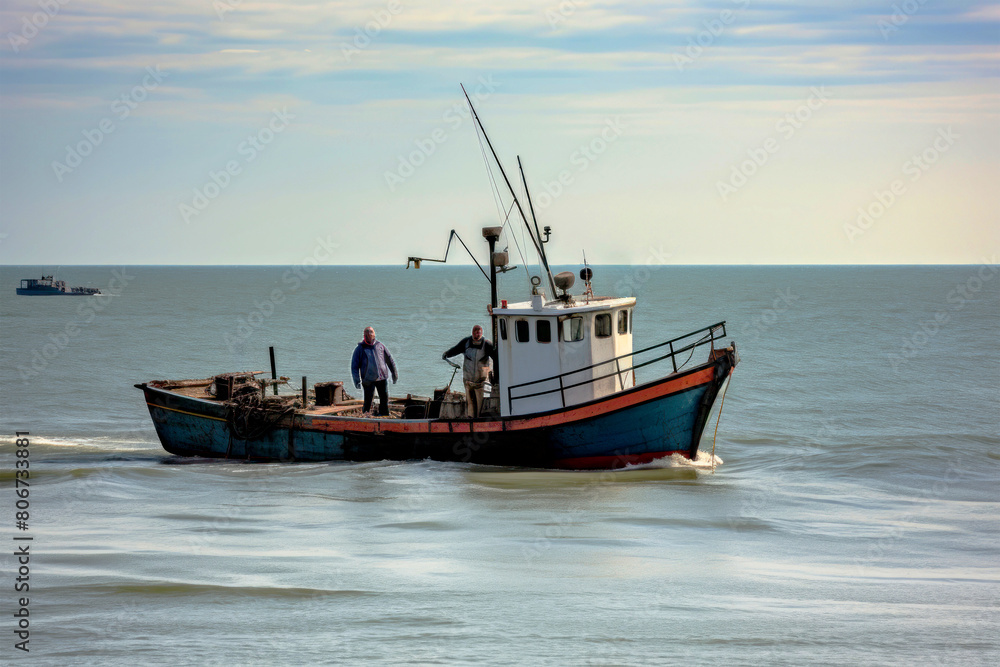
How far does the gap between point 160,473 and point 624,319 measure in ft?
24.9

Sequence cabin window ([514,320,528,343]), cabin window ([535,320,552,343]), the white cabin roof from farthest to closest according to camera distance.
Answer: cabin window ([514,320,528,343]) → cabin window ([535,320,552,343]) → the white cabin roof

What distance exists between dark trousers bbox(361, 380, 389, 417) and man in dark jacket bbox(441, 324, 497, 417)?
1.33 m

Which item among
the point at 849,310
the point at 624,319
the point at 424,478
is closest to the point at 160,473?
the point at 424,478

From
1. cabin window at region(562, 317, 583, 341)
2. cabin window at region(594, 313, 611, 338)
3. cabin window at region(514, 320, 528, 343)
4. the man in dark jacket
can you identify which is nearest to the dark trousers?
the man in dark jacket

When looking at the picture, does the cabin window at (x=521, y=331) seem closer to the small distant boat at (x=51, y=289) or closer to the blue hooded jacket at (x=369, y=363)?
the blue hooded jacket at (x=369, y=363)

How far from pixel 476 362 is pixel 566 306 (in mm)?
1586

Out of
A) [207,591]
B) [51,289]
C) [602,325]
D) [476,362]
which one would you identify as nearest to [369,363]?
[476,362]

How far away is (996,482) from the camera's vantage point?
16.7m

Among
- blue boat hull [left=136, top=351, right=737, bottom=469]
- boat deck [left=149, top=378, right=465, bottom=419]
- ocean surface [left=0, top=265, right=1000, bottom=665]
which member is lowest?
ocean surface [left=0, top=265, right=1000, bottom=665]

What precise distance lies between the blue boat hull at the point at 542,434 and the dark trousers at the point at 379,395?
50 centimetres

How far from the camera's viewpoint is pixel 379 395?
666 inches

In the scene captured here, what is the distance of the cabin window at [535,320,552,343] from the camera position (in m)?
15.4

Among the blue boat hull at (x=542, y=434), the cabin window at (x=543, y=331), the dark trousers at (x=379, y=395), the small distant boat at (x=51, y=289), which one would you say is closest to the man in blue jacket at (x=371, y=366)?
the dark trousers at (x=379, y=395)

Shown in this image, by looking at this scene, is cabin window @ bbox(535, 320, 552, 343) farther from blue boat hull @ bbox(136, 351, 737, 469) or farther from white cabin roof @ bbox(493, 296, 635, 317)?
blue boat hull @ bbox(136, 351, 737, 469)
